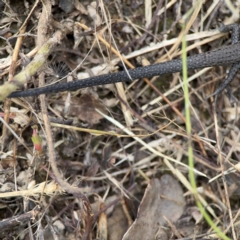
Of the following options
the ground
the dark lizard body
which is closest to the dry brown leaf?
the ground

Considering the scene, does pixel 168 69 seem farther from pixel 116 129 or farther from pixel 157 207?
pixel 157 207

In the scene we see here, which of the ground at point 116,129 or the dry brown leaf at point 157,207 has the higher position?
the ground at point 116,129

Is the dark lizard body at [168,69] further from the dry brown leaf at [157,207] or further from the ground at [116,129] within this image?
the dry brown leaf at [157,207]

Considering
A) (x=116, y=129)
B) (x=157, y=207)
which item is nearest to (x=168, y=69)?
(x=116, y=129)

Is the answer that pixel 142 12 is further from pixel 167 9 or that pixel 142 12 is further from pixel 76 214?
pixel 76 214

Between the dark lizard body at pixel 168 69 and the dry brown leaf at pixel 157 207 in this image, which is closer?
the dark lizard body at pixel 168 69

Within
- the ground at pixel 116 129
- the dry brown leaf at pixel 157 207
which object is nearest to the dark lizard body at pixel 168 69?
the ground at pixel 116 129

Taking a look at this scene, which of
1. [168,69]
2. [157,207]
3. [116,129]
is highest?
[168,69]

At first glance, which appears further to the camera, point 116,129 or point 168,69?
point 116,129

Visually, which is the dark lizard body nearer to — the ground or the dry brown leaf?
the ground

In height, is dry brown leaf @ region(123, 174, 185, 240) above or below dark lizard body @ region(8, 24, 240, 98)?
below
